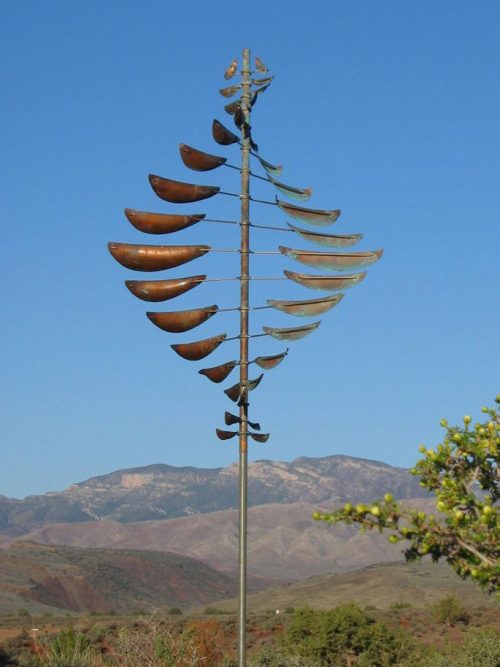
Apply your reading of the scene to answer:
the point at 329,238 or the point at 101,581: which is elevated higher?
the point at 329,238

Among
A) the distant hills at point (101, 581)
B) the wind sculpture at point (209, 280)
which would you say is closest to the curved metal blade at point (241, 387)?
the wind sculpture at point (209, 280)

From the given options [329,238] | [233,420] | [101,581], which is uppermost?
[329,238]

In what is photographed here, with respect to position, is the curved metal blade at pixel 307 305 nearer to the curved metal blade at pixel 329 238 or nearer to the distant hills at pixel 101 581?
the curved metal blade at pixel 329 238

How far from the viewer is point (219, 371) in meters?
10.2

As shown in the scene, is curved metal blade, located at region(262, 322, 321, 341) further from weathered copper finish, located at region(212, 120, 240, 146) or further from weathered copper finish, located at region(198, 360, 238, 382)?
weathered copper finish, located at region(212, 120, 240, 146)

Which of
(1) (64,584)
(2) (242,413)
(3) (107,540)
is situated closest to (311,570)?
(3) (107,540)

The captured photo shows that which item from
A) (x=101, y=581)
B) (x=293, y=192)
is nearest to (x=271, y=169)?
(x=293, y=192)

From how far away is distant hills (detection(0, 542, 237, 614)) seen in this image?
8444 cm

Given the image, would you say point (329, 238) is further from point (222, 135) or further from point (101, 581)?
point (101, 581)

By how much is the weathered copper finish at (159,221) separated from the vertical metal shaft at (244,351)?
20.1 inches

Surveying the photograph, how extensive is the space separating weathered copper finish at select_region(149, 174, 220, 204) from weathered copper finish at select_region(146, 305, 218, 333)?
107cm

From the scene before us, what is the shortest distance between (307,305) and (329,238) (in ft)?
2.49

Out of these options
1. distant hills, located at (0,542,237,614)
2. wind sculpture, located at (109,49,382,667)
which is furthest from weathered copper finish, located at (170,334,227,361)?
distant hills, located at (0,542,237,614)

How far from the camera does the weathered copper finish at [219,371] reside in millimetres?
10180
